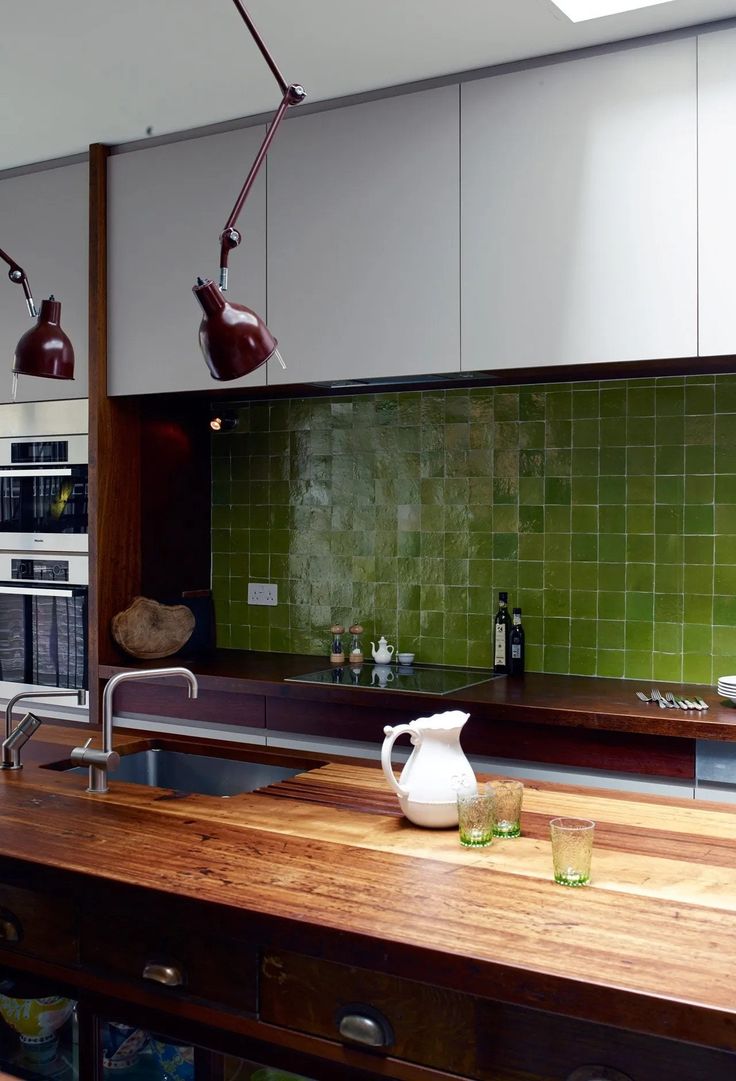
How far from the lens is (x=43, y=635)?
384 cm

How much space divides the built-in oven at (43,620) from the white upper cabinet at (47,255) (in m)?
0.64

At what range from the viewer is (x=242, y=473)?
410cm

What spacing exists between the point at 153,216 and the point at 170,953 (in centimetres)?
277

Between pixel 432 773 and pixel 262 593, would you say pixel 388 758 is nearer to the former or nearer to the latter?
pixel 432 773

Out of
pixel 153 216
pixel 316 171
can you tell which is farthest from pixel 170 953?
pixel 153 216

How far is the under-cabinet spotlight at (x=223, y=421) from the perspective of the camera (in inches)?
159

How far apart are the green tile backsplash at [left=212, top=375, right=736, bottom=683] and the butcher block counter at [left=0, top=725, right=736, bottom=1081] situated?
1.39 m

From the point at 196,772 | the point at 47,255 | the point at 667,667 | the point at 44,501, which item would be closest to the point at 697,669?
the point at 667,667

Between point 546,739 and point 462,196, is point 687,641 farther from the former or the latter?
point 462,196

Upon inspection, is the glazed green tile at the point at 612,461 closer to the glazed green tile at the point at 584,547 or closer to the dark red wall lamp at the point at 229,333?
the glazed green tile at the point at 584,547

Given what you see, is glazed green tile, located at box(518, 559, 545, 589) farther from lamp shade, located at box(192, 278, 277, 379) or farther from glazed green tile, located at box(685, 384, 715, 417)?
lamp shade, located at box(192, 278, 277, 379)

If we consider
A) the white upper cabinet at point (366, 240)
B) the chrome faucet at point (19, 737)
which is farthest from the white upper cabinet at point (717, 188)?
the chrome faucet at point (19, 737)

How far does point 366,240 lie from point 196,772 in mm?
1743

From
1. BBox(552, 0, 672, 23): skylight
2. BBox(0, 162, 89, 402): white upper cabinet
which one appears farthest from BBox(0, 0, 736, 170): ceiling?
BBox(0, 162, 89, 402): white upper cabinet
